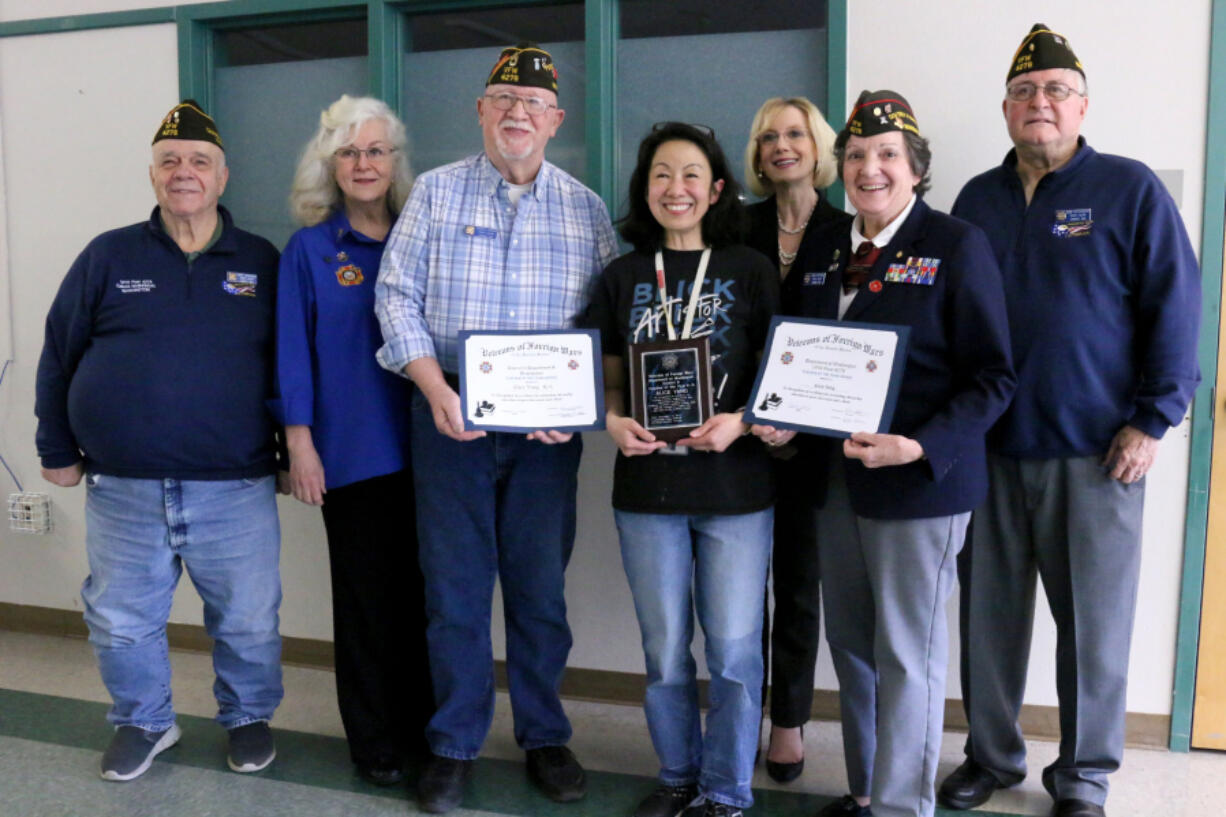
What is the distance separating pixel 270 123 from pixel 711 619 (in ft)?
7.66

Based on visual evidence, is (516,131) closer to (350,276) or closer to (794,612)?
(350,276)

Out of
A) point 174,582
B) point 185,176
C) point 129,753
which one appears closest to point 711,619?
point 174,582

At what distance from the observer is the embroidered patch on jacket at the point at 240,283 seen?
97.3 inches

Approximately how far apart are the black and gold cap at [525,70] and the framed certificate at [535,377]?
0.61m

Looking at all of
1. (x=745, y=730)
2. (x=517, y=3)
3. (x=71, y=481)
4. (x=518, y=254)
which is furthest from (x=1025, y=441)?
(x=71, y=481)

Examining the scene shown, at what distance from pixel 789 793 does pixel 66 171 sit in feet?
10.5

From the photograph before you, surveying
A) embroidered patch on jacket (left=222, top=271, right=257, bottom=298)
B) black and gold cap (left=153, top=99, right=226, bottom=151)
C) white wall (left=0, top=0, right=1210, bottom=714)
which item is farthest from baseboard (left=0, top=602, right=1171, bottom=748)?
black and gold cap (left=153, top=99, right=226, bottom=151)

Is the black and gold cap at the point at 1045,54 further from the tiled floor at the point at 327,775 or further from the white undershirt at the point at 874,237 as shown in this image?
the tiled floor at the point at 327,775

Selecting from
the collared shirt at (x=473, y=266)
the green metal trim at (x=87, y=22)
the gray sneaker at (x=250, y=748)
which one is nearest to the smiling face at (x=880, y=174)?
the collared shirt at (x=473, y=266)

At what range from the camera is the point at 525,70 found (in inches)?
86.7

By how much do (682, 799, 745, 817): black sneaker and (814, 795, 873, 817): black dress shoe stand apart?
0.24 meters

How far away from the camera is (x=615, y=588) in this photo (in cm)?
302

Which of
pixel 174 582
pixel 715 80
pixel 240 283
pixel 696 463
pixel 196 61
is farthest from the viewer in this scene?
pixel 196 61

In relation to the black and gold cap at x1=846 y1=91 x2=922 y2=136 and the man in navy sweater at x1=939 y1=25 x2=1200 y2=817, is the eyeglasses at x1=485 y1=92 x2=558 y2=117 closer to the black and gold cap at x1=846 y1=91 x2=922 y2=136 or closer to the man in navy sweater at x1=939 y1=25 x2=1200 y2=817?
the black and gold cap at x1=846 y1=91 x2=922 y2=136
